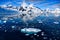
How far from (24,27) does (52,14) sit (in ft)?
1.51

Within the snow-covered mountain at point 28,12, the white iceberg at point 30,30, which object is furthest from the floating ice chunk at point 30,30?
the snow-covered mountain at point 28,12

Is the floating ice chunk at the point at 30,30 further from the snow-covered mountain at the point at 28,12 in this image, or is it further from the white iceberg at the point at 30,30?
the snow-covered mountain at the point at 28,12

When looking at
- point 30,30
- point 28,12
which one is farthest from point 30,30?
point 28,12

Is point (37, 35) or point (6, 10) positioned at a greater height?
point (6, 10)

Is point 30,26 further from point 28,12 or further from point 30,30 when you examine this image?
point 28,12

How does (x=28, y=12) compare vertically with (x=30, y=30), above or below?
above

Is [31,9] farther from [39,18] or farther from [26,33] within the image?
[26,33]

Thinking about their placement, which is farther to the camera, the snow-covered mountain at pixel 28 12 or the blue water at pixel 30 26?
the snow-covered mountain at pixel 28 12

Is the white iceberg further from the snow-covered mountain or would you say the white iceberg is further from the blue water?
the snow-covered mountain

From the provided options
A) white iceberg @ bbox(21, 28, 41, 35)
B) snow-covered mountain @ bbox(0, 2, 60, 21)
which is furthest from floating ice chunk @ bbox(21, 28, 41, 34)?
snow-covered mountain @ bbox(0, 2, 60, 21)

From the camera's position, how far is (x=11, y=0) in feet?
6.47

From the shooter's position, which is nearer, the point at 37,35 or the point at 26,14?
the point at 37,35

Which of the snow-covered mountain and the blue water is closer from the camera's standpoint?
the blue water

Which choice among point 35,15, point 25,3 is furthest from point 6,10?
point 35,15
